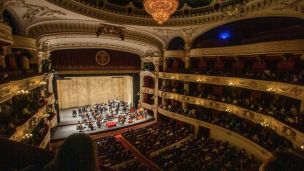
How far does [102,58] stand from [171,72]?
334 inches

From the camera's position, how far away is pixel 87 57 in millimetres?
18844

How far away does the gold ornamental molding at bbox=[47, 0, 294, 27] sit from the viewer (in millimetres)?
10034

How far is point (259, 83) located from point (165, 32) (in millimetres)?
9141

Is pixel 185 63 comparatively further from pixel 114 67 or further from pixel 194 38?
pixel 114 67

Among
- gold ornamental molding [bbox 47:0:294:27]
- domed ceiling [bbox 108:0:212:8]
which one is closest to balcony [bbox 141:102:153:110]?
gold ornamental molding [bbox 47:0:294:27]

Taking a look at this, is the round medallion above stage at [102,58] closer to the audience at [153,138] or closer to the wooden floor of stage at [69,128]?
the wooden floor of stage at [69,128]

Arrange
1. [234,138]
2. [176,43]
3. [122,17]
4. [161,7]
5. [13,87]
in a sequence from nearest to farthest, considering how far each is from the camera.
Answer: [13,87] < [161,7] < [122,17] < [234,138] < [176,43]

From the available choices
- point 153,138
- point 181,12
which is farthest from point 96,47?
point 153,138

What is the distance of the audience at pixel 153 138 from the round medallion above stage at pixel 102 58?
9.22m

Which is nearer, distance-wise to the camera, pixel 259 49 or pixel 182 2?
pixel 259 49

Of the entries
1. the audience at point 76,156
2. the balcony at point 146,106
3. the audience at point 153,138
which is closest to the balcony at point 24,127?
the audience at point 76,156

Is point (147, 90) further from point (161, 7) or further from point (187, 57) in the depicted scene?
point (161, 7)

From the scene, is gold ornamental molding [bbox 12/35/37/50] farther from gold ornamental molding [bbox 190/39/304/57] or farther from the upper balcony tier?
gold ornamental molding [bbox 190/39/304/57]

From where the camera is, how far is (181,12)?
1358cm
